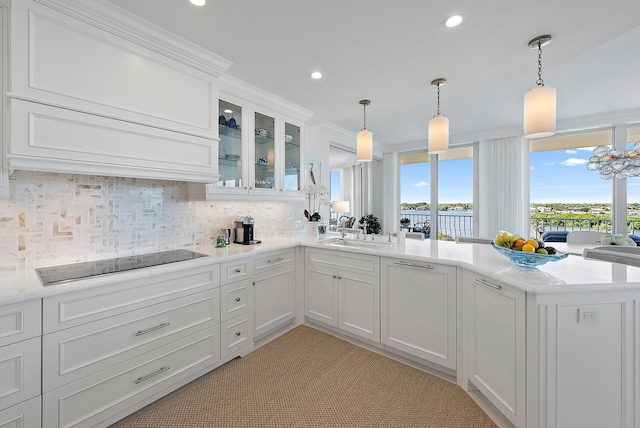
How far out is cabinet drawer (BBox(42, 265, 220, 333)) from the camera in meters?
1.31

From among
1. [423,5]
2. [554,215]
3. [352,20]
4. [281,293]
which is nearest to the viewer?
[423,5]

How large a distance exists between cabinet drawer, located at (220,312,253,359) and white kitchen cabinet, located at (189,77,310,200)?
3.45 feet

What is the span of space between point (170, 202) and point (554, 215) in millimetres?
6167

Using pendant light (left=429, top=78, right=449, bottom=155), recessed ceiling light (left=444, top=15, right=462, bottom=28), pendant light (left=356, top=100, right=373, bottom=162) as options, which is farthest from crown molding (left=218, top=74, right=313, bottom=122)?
recessed ceiling light (left=444, top=15, right=462, bottom=28)

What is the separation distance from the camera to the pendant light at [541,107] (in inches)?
70.6

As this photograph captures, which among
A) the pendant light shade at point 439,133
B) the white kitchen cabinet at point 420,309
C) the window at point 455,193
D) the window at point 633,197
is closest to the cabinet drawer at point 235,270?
the white kitchen cabinet at point 420,309

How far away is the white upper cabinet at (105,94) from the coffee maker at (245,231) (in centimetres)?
66

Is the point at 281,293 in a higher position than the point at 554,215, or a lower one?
lower

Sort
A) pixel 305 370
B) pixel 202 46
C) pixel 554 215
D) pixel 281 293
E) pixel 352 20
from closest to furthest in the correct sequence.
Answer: pixel 352 20
pixel 202 46
pixel 305 370
pixel 281 293
pixel 554 215

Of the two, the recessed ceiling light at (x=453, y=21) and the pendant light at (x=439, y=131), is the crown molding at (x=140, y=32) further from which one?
the pendant light at (x=439, y=131)

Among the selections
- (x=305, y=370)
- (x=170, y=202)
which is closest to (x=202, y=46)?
(x=170, y=202)

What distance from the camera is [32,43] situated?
4.48 ft

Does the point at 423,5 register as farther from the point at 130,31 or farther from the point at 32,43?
the point at 32,43

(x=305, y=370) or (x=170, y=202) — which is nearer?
(x=305, y=370)
